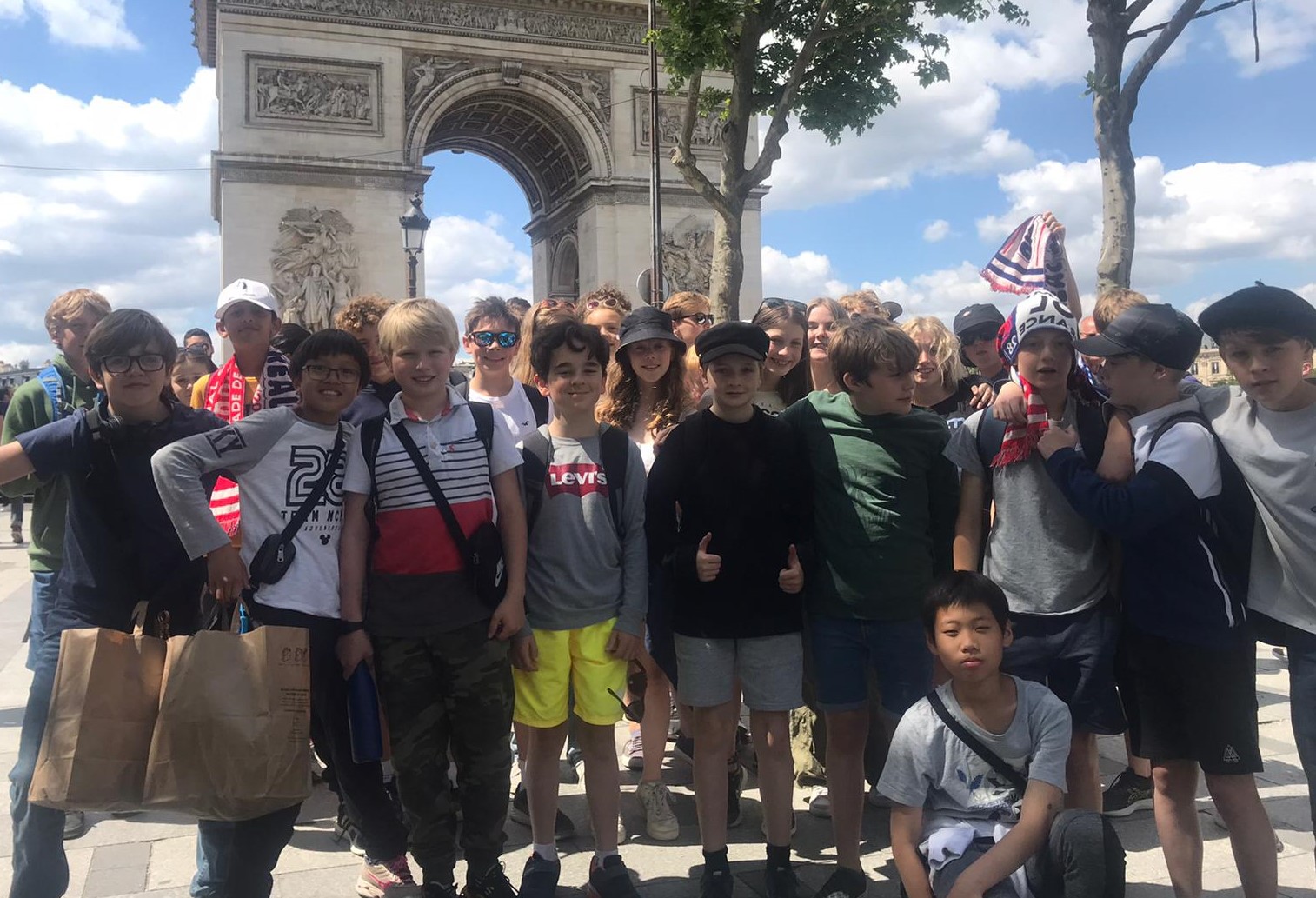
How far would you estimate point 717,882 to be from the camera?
3.28 metres

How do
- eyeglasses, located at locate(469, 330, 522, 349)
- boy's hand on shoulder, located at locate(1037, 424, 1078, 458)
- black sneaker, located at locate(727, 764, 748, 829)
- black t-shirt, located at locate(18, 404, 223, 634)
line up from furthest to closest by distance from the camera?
eyeglasses, located at locate(469, 330, 522, 349) < black sneaker, located at locate(727, 764, 748, 829) < boy's hand on shoulder, located at locate(1037, 424, 1078, 458) < black t-shirt, located at locate(18, 404, 223, 634)

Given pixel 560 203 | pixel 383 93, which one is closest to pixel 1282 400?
pixel 383 93

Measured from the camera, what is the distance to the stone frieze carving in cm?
2066

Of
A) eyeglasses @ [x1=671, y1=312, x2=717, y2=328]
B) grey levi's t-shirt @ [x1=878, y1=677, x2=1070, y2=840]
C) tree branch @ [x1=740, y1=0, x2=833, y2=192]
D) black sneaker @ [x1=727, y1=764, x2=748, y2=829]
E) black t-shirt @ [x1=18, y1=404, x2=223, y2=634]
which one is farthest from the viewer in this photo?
tree branch @ [x1=740, y1=0, x2=833, y2=192]

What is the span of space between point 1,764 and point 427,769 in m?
2.97

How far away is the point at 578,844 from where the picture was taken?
393 cm

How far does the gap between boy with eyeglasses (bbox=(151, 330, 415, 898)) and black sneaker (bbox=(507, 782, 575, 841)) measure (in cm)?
77

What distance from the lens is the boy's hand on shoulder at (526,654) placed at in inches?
133

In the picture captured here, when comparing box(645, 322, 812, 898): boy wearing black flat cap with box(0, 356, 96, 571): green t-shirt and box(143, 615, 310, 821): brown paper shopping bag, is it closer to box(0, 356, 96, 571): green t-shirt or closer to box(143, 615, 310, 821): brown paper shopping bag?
box(143, 615, 310, 821): brown paper shopping bag

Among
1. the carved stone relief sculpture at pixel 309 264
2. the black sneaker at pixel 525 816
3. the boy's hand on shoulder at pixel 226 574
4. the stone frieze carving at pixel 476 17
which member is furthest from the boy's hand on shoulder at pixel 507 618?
the stone frieze carving at pixel 476 17

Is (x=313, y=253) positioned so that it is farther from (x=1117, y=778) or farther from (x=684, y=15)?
(x=1117, y=778)

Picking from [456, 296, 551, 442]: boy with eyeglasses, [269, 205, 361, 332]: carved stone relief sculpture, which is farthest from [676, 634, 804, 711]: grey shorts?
[269, 205, 361, 332]: carved stone relief sculpture

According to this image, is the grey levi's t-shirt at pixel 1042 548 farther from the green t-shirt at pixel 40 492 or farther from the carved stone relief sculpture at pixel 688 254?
the carved stone relief sculpture at pixel 688 254

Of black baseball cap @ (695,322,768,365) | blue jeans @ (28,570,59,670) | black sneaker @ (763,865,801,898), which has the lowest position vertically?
black sneaker @ (763,865,801,898)
